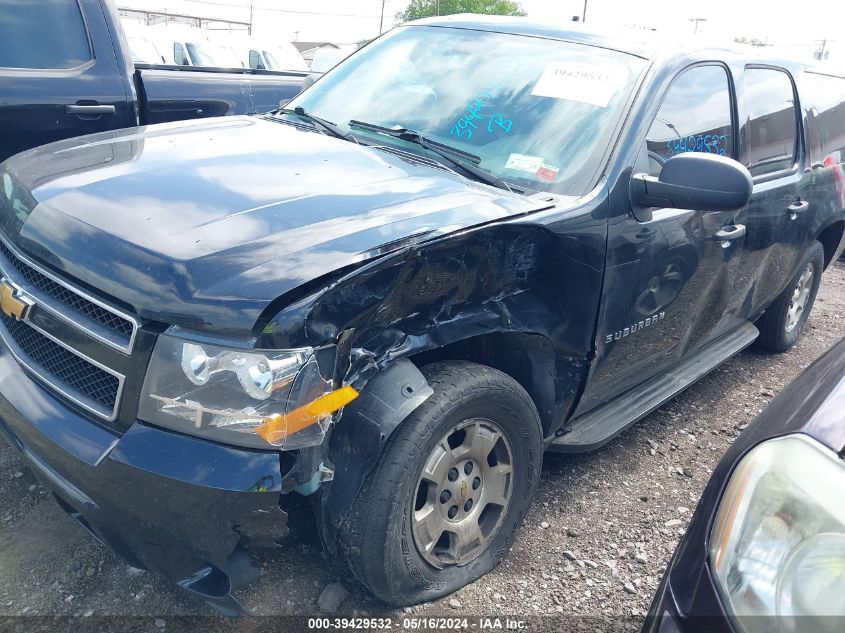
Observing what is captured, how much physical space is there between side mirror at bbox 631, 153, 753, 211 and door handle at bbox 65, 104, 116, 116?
328cm

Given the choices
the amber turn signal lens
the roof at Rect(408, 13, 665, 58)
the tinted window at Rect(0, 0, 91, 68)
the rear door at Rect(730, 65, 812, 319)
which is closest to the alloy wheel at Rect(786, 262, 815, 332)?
the rear door at Rect(730, 65, 812, 319)

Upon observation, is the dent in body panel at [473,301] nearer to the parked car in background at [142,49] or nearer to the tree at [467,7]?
the parked car in background at [142,49]

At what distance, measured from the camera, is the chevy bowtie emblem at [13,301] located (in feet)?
6.93

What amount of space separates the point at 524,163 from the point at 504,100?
36cm

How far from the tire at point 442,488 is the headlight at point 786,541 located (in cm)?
89

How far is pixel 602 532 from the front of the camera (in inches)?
113

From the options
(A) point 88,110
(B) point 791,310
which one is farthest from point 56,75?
(B) point 791,310

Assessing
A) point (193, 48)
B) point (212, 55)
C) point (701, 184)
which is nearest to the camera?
point (701, 184)

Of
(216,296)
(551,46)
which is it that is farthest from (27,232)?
(551,46)

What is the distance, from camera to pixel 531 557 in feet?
8.78

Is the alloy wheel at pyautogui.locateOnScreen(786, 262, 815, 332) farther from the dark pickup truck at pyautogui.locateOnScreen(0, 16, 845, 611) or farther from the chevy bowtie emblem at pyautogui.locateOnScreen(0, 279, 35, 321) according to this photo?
the chevy bowtie emblem at pyautogui.locateOnScreen(0, 279, 35, 321)

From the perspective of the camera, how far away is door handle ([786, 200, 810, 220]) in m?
3.77

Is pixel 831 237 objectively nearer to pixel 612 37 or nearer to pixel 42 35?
pixel 612 37

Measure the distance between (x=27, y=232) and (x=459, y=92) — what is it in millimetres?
1731
